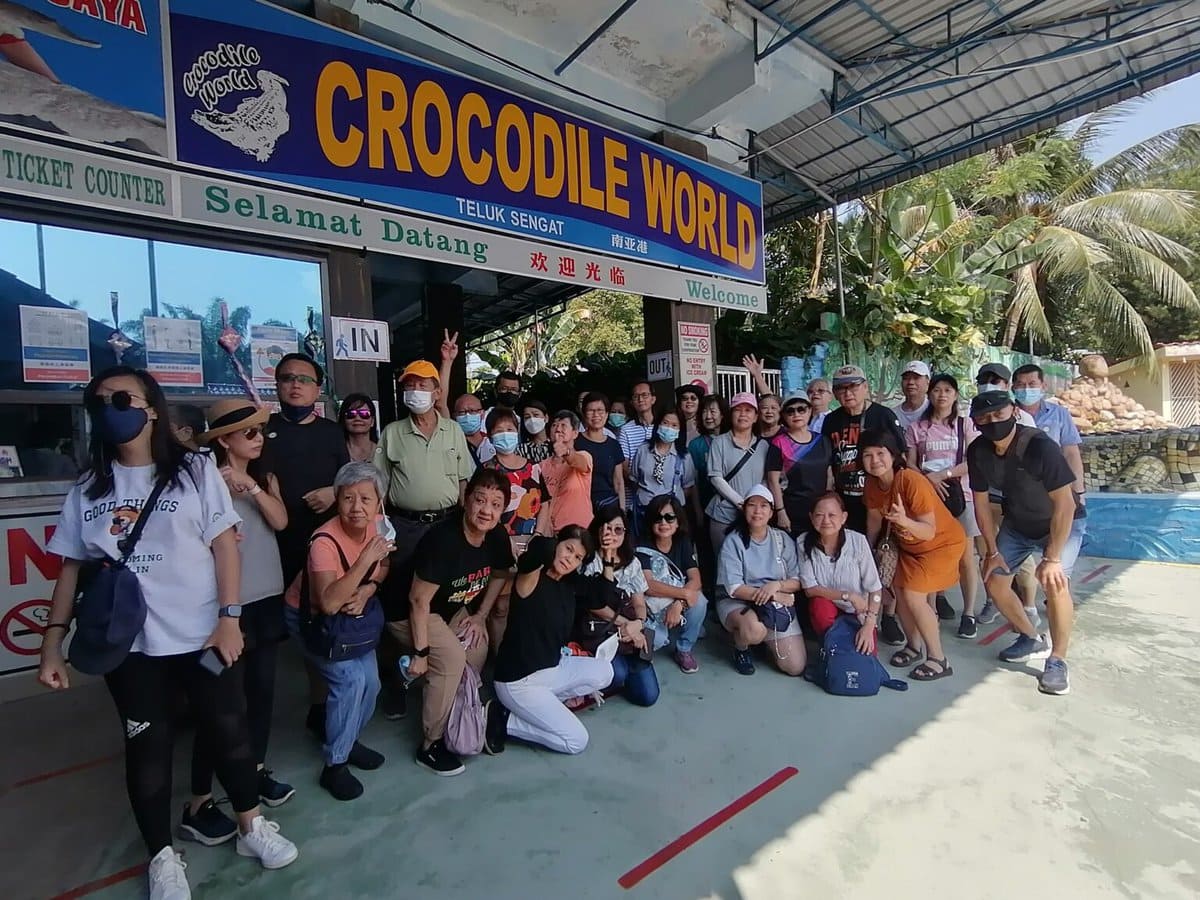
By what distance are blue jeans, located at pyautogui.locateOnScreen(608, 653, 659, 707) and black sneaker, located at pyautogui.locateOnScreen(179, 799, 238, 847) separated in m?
1.74

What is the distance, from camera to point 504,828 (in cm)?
244

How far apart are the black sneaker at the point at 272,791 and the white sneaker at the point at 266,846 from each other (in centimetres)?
31

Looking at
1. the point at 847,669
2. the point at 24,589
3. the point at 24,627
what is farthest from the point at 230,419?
the point at 847,669

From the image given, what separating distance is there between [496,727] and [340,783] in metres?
0.69

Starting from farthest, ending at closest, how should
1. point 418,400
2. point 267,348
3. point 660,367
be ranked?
point 660,367
point 267,348
point 418,400

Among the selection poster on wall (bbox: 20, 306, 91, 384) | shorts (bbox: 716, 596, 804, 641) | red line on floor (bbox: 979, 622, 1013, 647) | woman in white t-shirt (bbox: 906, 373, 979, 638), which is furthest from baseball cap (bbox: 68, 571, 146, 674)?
red line on floor (bbox: 979, 622, 1013, 647)

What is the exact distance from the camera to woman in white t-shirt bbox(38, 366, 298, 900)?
1967 millimetres

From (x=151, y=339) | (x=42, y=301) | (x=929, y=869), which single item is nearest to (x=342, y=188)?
(x=151, y=339)

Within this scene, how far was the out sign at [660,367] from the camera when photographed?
21.5 ft

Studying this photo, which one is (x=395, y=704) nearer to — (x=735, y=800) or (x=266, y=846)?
(x=266, y=846)

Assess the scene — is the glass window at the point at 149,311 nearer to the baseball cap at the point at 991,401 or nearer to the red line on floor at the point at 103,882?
the red line on floor at the point at 103,882

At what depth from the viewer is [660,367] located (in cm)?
664

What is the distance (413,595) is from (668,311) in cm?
438

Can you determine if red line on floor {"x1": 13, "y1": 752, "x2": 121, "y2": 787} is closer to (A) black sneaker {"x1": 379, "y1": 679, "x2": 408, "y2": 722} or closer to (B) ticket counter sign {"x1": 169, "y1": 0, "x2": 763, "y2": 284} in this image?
(A) black sneaker {"x1": 379, "y1": 679, "x2": 408, "y2": 722}
